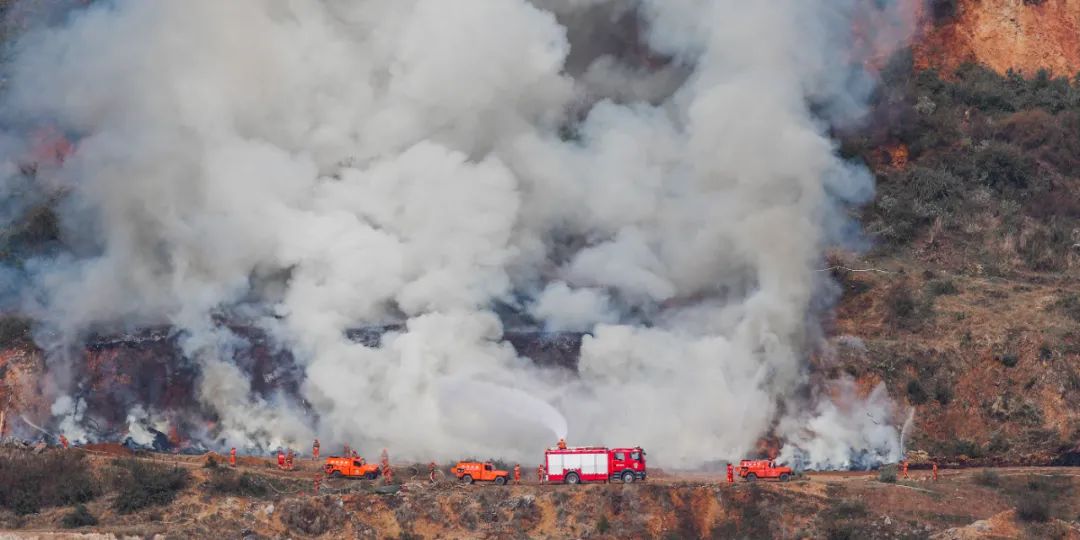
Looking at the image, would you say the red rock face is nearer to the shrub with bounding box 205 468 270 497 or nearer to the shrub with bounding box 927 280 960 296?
the shrub with bounding box 927 280 960 296

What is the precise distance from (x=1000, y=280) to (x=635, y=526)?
2864 centimetres

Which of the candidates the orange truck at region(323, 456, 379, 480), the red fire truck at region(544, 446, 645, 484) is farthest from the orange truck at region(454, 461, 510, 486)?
the orange truck at region(323, 456, 379, 480)

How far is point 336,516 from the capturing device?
191 feet

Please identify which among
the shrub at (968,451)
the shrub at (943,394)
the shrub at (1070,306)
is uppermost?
the shrub at (1070,306)

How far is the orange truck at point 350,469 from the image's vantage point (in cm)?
6316

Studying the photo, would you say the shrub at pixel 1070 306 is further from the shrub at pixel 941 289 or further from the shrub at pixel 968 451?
the shrub at pixel 968 451

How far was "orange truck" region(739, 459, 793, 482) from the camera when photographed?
201 ft

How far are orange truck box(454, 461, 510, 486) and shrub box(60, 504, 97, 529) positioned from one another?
1380 cm

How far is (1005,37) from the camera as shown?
9562 cm

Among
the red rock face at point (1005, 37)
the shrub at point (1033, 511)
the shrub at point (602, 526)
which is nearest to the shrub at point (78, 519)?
the shrub at point (602, 526)

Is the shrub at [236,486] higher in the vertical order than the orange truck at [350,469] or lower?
lower

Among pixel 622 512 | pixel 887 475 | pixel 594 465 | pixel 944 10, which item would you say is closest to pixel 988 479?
pixel 887 475

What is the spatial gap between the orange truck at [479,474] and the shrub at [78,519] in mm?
→ 13799

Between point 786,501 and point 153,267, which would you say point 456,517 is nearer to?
point 786,501
